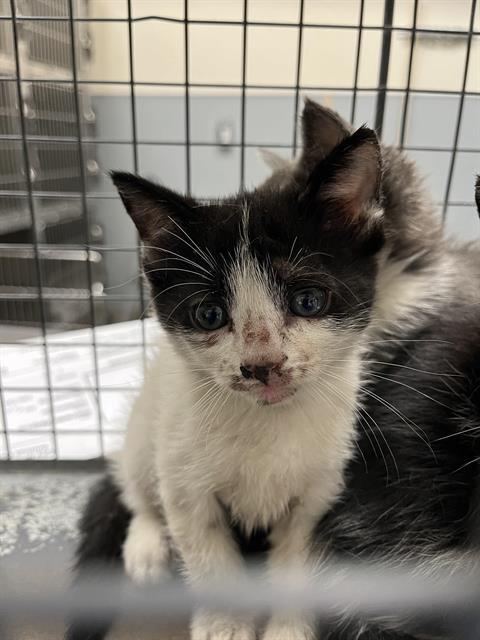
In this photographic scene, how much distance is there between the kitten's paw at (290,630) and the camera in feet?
2.66

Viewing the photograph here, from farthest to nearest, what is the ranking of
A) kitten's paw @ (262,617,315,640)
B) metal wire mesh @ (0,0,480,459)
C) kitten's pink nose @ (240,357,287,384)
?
metal wire mesh @ (0,0,480,459), kitten's paw @ (262,617,315,640), kitten's pink nose @ (240,357,287,384)

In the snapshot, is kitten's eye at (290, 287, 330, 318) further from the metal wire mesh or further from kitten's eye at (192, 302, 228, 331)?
the metal wire mesh

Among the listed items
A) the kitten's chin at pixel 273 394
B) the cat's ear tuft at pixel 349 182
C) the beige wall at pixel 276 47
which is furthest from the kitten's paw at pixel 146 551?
the beige wall at pixel 276 47

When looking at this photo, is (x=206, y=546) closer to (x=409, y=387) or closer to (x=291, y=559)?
(x=291, y=559)

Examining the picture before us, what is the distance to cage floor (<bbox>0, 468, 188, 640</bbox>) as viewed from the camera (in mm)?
773

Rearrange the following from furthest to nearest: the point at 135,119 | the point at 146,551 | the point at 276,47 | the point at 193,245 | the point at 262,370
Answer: the point at 276,47, the point at 135,119, the point at 146,551, the point at 193,245, the point at 262,370

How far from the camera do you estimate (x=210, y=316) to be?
0.77 metres

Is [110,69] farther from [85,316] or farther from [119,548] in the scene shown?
[119,548]

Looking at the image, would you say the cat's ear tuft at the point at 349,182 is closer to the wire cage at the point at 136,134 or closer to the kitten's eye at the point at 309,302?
the kitten's eye at the point at 309,302

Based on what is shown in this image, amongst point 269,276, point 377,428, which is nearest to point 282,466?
point 377,428

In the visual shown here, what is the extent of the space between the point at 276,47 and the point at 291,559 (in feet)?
4.99

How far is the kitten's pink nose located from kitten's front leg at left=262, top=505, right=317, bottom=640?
302mm

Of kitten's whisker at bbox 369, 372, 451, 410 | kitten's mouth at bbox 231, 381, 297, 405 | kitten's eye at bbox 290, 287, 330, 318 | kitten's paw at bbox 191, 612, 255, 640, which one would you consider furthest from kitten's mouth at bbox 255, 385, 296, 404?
kitten's paw at bbox 191, 612, 255, 640

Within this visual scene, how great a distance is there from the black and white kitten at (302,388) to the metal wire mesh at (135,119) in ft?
1.05
